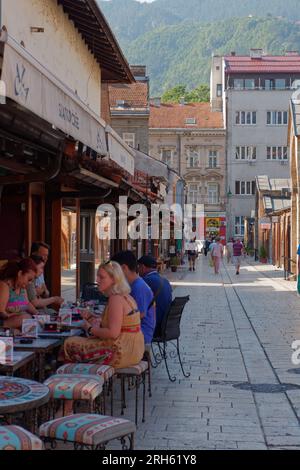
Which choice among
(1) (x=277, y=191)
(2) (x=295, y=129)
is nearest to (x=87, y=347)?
(2) (x=295, y=129)

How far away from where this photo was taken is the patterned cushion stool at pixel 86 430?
5.54 meters

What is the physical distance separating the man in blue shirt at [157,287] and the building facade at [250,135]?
70.7m

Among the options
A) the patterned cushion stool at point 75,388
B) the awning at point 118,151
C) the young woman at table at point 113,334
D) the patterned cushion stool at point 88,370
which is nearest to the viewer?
the patterned cushion stool at point 75,388

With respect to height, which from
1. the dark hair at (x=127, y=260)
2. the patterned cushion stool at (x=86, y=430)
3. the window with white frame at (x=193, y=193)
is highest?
the window with white frame at (x=193, y=193)

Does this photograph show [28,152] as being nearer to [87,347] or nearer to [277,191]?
[87,347]

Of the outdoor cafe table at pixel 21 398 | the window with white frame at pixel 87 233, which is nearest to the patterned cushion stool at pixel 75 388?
the outdoor cafe table at pixel 21 398

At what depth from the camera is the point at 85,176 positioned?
43.0 feet

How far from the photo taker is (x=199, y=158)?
8375cm

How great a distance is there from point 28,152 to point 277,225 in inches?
1546

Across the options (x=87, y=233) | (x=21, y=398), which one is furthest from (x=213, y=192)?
(x=21, y=398)

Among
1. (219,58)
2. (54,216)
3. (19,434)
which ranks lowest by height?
(19,434)

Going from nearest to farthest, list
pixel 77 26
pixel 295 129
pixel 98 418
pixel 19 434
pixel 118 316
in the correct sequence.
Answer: pixel 19 434 → pixel 98 418 → pixel 118 316 → pixel 77 26 → pixel 295 129

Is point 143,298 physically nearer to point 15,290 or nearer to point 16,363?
point 15,290

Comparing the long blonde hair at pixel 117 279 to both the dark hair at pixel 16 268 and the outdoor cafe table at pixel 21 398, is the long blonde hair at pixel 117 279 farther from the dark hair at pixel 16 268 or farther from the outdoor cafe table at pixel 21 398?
the outdoor cafe table at pixel 21 398
